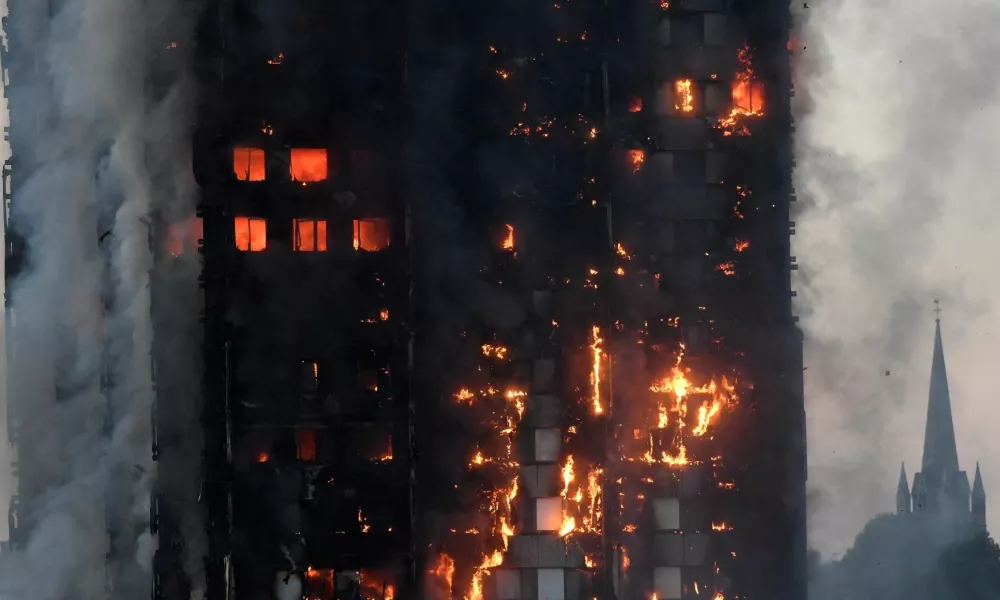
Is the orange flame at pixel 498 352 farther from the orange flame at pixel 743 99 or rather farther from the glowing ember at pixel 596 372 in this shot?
the orange flame at pixel 743 99

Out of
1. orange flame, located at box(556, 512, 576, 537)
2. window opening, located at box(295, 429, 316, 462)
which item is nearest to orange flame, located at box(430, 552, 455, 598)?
orange flame, located at box(556, 512, 576, 537)

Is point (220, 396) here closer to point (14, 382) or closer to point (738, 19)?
point (14, 382)

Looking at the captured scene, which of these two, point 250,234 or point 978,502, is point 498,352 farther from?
point 978,502

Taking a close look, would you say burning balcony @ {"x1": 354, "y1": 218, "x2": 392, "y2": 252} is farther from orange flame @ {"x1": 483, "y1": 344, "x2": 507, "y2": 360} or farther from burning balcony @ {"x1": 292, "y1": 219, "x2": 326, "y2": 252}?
orange flame @ {"x1": 483, "y1": 344, "x2": 507, "y2": 360}

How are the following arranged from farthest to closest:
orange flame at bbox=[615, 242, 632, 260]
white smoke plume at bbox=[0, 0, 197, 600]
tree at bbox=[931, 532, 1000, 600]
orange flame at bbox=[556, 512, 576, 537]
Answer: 1. tree at bbox=[931, 532, 1000, 600]
2. orange flame at bbox=[556, 512, 576, 537]
3. orange flame at bbox=[615, 242, 632, 260]
4. white smoke plume at bbox=[0, 0, 197, 600]

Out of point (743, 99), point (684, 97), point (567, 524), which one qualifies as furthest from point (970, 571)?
point (684, 97)

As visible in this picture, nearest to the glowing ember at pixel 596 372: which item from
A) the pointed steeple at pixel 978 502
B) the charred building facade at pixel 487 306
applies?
the charred building facade at pixel 487 306
